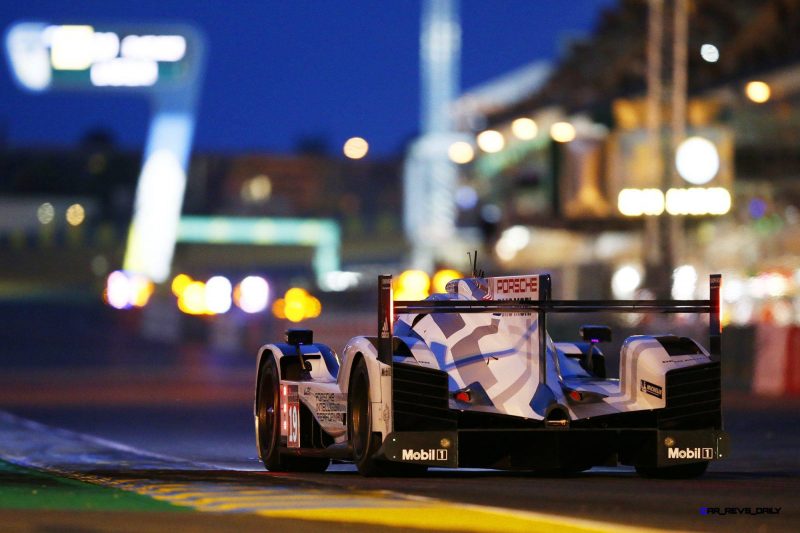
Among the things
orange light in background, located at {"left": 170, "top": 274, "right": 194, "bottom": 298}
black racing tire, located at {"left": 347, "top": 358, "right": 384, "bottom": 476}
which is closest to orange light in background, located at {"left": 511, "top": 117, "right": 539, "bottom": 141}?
orange light in background, located at {"left": 170, "top": 274, "right": 194, "bottom": 298}

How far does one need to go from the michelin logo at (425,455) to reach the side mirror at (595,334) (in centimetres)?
290

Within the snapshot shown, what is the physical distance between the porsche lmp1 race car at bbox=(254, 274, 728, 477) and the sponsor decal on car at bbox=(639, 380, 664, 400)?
10mm

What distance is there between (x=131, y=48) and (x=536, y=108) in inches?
1381

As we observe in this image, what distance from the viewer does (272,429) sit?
14336mm

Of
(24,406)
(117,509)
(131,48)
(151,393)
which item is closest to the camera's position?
(117,509)

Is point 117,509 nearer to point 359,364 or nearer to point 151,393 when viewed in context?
point 359,364

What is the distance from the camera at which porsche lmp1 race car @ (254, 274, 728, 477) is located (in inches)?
481

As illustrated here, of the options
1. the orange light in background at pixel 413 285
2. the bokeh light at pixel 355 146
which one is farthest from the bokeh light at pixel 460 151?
the orange light in background at pixel 413 285

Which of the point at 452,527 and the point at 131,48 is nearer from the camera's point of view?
the point at 452,527

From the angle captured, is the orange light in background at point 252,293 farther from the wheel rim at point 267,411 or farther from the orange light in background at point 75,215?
the orange light in background at point 75,215

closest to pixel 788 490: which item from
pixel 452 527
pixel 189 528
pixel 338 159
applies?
pixel 452 527

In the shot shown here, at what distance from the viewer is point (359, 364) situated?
12.7 metres

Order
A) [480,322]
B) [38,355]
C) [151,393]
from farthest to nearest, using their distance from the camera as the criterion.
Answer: [38,355], [151,393], [480,322]

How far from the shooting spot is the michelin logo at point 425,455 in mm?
12102
